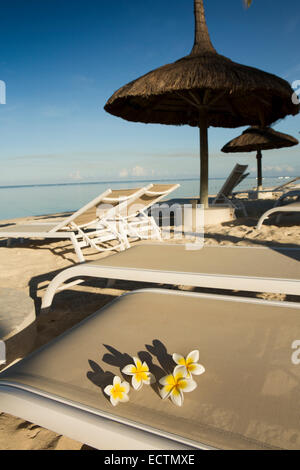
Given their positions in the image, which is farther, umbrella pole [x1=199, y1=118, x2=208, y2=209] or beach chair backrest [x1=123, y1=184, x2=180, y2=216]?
umbrella pole [x1=199, y1=118, x2=208, y2=209]

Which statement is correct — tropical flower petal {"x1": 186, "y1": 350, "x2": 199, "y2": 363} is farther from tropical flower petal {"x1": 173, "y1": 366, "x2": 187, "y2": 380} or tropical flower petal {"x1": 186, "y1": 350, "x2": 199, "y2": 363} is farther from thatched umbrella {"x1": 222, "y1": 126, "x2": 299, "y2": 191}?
thatched umbrella {"x1": 222, "y1": 126, "x2": 299, "y2": 191}

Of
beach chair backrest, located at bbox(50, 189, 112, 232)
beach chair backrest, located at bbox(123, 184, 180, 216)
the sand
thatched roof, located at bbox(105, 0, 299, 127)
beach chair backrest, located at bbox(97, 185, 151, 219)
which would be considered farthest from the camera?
thatched roof, located at bbox(105, 0, 299, 127)

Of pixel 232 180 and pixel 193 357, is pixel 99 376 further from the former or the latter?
pixel 232 180

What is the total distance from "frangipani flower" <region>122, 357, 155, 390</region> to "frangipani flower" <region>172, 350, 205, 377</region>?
9 cm

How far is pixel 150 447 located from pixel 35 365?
46cm

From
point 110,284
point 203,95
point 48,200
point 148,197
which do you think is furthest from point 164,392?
point 48,200

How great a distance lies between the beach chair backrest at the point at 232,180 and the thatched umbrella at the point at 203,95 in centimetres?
38

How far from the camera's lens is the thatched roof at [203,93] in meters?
5.12

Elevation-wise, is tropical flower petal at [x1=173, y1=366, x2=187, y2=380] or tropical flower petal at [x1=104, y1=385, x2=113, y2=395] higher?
tropical flower petal at [x1=173, y1=366, x2=187, y2=380]

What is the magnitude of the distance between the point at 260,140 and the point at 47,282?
34.9 feet

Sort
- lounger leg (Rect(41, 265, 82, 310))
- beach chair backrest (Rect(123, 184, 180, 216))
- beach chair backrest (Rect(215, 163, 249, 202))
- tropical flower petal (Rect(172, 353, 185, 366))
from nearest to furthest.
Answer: tropical flower petal (Rect(172, 353, 185, 366)), lounger leg (Rect(41, 265, 82, 310)), beach chair backrest (Rect(123, 184, 180, 216)), beach chair backrest (Rect(215, 163, 249, 202))

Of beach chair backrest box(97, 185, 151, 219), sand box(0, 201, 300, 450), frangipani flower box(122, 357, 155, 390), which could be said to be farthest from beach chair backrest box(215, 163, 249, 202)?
frangipani flower box(122, 357, 155, 390)

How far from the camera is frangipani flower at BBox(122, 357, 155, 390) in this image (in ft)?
2.67
